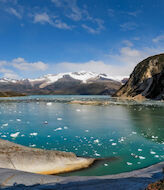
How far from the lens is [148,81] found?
87188 mm

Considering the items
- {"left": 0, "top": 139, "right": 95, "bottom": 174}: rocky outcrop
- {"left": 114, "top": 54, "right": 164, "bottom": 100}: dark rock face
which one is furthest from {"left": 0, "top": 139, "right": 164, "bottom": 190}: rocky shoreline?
{"left": 114, "top": 54, "right": 164, "bottom": 100}: dark rock face

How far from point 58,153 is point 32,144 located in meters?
3.80

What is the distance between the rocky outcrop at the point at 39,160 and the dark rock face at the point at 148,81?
236 ft

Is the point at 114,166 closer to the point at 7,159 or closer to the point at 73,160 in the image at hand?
the point at 73,160

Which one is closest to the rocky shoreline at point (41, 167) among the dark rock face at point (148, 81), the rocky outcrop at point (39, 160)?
the rocky outcrop at point (39, 160)

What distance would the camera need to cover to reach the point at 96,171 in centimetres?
792

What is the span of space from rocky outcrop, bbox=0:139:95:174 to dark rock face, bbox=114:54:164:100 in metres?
71.8

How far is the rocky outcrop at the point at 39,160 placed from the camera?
7.86 metres

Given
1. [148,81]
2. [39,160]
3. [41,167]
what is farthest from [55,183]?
[148,81]

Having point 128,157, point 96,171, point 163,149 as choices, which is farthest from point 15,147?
point 163,149

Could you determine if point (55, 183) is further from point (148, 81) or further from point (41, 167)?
point (148, 81)

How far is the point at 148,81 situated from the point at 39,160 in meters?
87.2

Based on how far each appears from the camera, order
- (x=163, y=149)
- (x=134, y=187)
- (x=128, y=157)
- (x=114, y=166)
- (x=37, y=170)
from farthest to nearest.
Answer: (x=163, y=149), (x=128, y=157), (x=114, y=166), (x=37, y=170), (x=134, y=187)

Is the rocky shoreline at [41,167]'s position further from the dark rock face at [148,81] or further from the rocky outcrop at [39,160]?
the dark rock face at [148,81]
